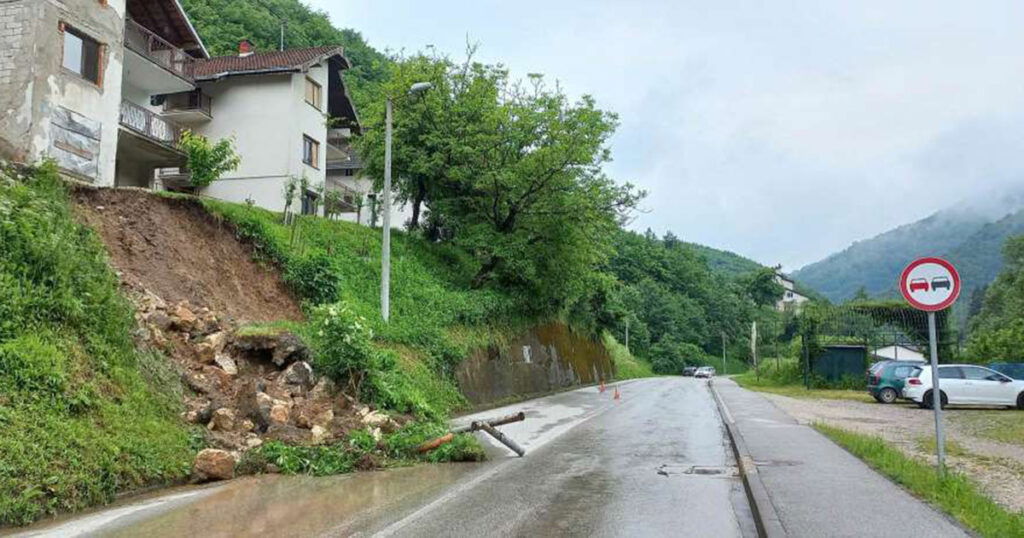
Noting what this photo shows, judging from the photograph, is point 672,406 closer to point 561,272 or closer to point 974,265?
point 561,272

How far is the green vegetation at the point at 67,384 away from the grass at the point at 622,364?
46.1 meters

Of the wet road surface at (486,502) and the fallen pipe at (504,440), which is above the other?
the fallen pipe at (504,440)

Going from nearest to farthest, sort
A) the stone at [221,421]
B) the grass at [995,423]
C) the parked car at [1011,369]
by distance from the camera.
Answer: the stone at [221,421]
the grass at [995,423]
the parked car at [1011,369]

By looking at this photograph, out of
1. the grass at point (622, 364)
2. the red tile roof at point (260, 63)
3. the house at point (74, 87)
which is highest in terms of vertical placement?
the red tile roof at point (260, 63)

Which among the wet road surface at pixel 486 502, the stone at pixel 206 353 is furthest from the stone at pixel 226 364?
the wet road surface at pixel 486 502

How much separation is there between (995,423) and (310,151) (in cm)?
2860

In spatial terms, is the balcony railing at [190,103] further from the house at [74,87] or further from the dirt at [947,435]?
the dirt at [947,435]

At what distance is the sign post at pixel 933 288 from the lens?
352 inches

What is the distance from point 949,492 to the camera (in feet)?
25.3

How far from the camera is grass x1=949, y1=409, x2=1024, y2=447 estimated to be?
49.4 ft

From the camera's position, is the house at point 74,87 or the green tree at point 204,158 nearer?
the house at point 74,87

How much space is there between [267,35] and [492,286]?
30.6 m

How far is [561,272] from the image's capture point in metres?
31.1

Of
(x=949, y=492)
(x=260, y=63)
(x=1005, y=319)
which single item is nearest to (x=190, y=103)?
(x=260, y=63)
